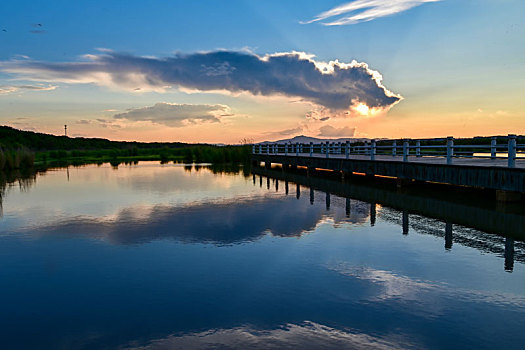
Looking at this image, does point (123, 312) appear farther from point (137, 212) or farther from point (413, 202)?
point (413, 202)

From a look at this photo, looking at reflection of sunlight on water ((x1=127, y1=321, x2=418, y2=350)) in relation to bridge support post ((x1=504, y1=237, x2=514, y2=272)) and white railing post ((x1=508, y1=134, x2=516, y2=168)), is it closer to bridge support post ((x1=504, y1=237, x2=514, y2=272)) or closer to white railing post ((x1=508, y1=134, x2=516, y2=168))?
bridge support post ((x1=504, y1=237, x2=514, y2=272))

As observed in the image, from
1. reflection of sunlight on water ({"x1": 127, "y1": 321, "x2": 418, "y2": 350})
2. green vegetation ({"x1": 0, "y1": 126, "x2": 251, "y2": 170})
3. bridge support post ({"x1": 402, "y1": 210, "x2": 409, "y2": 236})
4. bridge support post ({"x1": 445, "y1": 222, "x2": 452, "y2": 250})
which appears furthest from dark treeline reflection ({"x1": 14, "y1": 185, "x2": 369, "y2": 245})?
green vegetation ({"x1": 0, "y1": 126, "x2": 251, "y2": 170})

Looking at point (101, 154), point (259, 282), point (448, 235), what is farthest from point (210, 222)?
point (101, 154)

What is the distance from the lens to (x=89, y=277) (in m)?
8.09

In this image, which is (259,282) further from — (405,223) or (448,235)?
(405,223)

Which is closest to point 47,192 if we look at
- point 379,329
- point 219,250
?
point 219,250

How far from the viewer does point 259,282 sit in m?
7.57

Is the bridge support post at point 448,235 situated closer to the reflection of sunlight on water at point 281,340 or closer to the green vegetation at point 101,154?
the reflection of sunlight on water at point 281,340

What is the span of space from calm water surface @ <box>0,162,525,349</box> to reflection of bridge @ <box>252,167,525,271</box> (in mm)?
90

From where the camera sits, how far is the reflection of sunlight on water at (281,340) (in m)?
5.25

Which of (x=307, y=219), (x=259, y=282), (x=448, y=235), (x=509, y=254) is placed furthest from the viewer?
(x=307, y=219)

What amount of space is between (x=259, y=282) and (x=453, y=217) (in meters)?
8.45

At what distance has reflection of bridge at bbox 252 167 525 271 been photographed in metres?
10.3

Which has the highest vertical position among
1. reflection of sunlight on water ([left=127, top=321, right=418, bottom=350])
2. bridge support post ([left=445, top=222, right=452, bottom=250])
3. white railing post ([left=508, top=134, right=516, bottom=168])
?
white railing post ([left=508, top=134, right=516, bottom=168])
